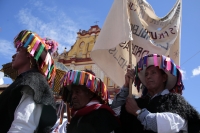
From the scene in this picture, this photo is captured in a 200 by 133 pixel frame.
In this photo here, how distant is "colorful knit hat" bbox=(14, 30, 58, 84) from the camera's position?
2295mm

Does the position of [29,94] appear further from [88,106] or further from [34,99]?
[88,106]

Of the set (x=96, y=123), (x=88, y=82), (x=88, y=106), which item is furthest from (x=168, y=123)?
(x=88, y=82)

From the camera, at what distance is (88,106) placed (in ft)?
7.91

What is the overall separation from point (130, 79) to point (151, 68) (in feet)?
0.85

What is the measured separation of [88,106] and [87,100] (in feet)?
0.55

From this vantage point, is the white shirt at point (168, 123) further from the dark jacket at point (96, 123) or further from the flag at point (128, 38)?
the flag at point (128, 38)

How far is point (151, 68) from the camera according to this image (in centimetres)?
260

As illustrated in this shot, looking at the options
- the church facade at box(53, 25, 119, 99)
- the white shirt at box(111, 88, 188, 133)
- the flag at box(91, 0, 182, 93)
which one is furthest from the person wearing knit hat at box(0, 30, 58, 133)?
the church facade at box(53, 25, 119, 99)

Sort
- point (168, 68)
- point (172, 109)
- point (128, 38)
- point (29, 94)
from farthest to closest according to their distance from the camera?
point (128, 38) < point (168, 68) < point (172, 109) < point (29, 94)

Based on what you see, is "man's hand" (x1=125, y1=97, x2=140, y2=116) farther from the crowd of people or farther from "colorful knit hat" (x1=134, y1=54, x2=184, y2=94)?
"colorful knit hat" (x1=134, y1=54, x2=184, y2=94)

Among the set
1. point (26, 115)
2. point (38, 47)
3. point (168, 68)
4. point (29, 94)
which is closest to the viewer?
point (26, 115)

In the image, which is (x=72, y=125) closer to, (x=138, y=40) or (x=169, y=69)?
(x=169, y=69)

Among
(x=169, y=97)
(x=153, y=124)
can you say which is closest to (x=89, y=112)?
(x=153, y=124)

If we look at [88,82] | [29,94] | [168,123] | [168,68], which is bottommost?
[168,123]
